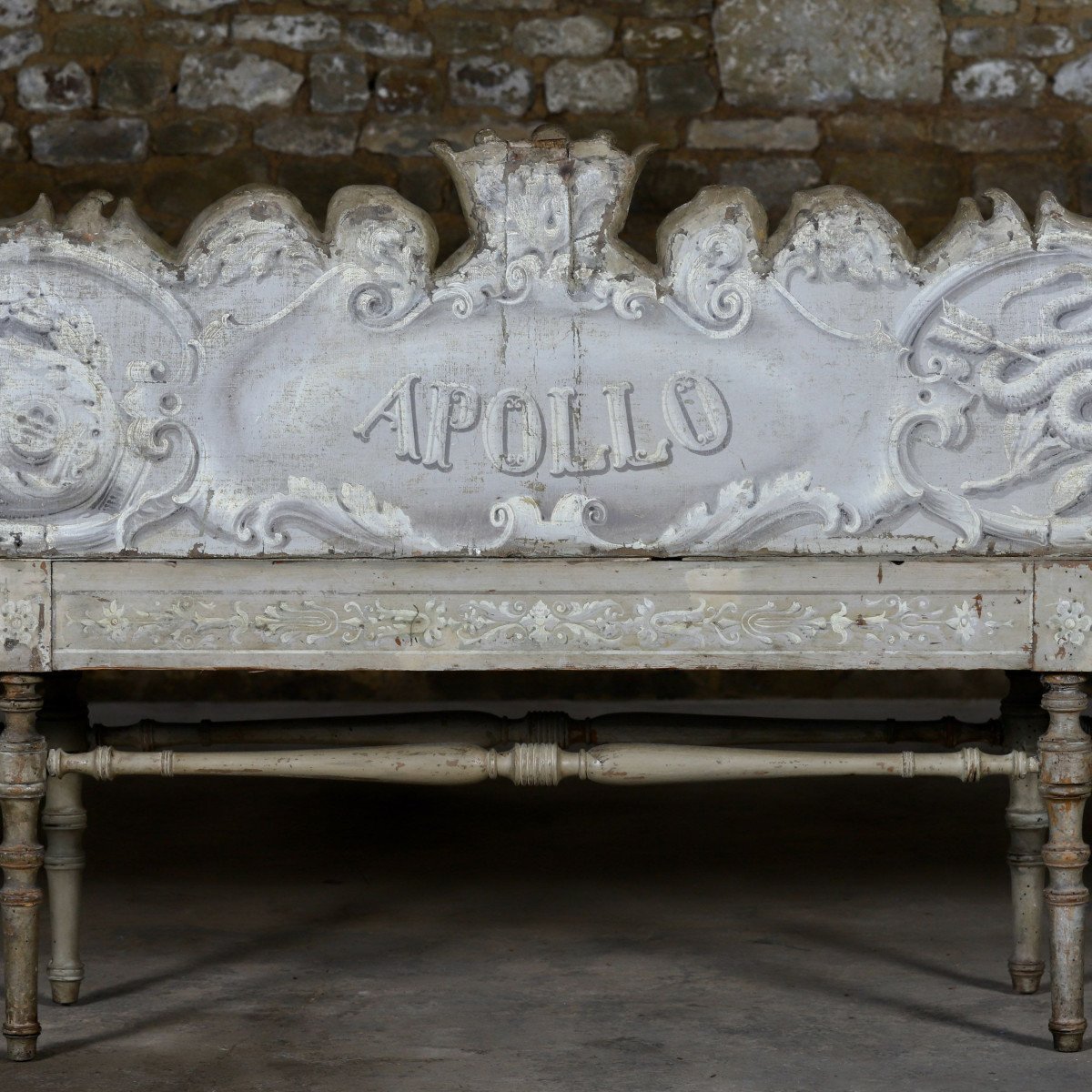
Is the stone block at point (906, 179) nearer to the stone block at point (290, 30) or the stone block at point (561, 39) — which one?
the stone block at point (561, 39)

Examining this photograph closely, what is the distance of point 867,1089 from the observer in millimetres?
2322

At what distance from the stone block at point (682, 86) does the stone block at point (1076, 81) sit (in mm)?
1033

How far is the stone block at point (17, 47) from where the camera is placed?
5.28 meters

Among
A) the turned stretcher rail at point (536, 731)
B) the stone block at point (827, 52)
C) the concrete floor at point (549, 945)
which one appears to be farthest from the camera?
the stone block at point (827, 52)

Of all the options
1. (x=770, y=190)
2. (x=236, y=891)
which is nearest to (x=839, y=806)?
(x=236, y=891)

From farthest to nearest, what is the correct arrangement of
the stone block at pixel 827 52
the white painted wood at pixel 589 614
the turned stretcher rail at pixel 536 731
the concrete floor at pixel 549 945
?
the stone block at pixel 827 52, the turned stretcher rail at pixel 536 731, the concrete floor at pixel 549 945, the white painted wood at pixel 589 614

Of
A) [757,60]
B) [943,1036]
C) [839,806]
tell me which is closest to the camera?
[943,1036]

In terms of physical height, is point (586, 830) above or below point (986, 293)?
below

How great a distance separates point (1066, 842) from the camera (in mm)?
2391

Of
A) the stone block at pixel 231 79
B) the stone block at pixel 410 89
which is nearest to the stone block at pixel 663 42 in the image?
the stone block at pixel 410 89

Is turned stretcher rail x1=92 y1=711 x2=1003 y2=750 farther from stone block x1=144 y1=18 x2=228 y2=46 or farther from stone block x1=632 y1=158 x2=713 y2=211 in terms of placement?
stone block x1=144 y1=18 x2=228 y2=46

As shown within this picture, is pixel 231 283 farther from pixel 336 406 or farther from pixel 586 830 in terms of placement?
pixel 586 830

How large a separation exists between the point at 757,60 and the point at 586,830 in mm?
2489

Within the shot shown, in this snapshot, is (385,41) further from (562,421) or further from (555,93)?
(562,421)
